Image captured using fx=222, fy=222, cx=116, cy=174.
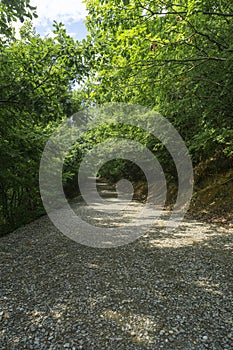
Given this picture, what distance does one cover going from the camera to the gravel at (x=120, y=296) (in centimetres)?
277

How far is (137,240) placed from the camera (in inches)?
273

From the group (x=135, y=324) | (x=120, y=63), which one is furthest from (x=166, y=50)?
(x=135, y=324)

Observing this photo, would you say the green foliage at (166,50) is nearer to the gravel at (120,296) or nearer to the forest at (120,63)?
the forest at (120,63)

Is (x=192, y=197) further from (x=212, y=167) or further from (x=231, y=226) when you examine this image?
(x=231, y=226)

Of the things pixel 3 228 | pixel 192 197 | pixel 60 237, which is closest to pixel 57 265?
pixel 60 237

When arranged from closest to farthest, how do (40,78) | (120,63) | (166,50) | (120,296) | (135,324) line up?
(135,324) < (120,296) < (40,78) < (166,50) < (120,63)

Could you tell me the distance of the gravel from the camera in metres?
2.77

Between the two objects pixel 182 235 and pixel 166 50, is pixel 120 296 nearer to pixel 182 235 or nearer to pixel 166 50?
pixel 182 235

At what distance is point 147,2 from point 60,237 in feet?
23.1

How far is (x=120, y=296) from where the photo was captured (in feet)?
12.3

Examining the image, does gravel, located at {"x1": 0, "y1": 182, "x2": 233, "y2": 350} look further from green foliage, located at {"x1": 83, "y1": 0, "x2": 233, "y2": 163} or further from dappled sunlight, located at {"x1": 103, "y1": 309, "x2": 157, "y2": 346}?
green foliage, located at {"x1": 83, "y1": 0, "x2": 233, "y2": 163}

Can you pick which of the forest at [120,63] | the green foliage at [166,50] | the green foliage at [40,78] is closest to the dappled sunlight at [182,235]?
the forest at [120,63]

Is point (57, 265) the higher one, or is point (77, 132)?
point (77, 132)

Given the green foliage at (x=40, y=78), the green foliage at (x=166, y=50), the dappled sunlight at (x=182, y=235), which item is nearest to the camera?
the green foliage at (x=40, y=78)
